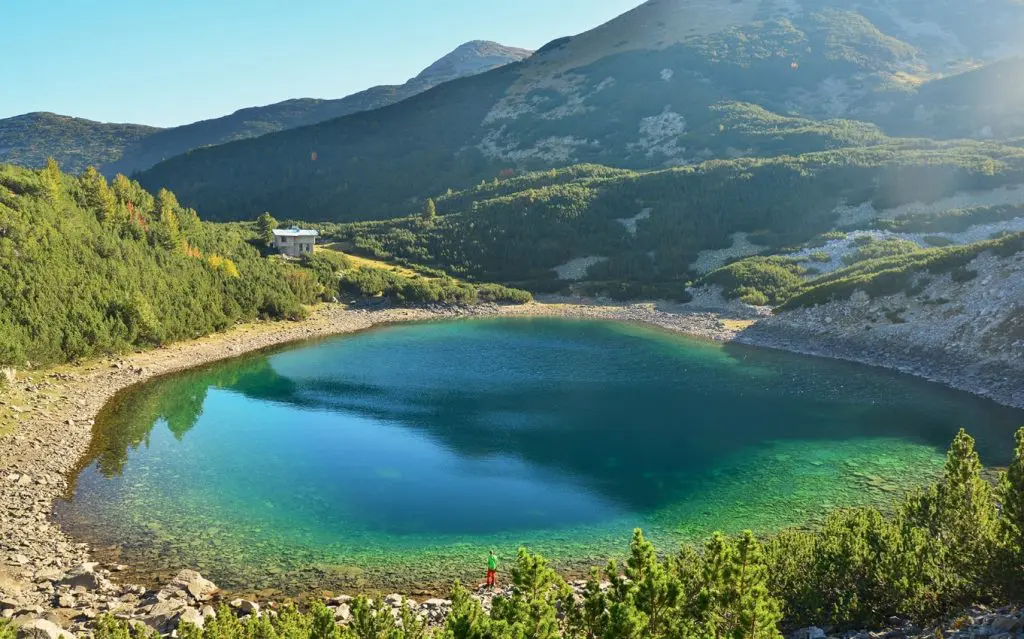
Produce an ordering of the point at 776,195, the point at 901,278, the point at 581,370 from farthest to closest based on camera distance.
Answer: the point at 776,195
the point at 901,278
the point at 581,370

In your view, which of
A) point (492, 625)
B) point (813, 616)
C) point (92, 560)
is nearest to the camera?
point (492, 625)

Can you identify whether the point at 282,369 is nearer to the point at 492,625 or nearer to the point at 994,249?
the point at 492,625

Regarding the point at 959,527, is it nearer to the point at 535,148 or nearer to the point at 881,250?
the point at 881,250

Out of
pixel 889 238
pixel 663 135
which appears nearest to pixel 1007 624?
pixel 889 238

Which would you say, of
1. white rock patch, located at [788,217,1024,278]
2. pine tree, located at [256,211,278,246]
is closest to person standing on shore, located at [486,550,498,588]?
white rock patch, located at [788,217,1024,278]

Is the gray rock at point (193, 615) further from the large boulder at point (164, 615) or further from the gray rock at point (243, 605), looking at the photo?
the gray rock at point (243, 605)

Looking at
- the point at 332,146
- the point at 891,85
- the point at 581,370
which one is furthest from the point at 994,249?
the point at 332,146
